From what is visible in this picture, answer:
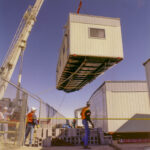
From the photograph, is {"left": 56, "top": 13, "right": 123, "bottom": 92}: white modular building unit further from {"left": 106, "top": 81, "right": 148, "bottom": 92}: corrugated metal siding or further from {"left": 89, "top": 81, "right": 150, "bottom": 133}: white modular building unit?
{"left": 89, "top": 81, "right": 150, "bottom": 133}: white modular building unit

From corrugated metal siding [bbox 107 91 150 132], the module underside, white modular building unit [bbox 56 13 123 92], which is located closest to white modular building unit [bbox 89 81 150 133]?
corrugated metal siding [bbox 107 91 150 132]

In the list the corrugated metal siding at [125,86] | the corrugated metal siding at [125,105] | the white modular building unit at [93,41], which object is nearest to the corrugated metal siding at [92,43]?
the white modular building unit at [93,41]

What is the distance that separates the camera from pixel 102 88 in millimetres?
12625

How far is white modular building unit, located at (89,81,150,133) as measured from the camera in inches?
443

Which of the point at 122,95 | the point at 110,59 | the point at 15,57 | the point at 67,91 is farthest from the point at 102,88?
the point at 67,91

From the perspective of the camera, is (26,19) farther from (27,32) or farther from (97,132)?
(97,132)

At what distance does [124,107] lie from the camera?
1179 centimetres

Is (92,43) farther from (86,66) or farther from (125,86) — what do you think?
(125,86)

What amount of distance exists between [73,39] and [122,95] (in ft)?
17.0

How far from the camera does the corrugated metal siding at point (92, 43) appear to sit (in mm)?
11133

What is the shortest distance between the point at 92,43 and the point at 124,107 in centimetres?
493

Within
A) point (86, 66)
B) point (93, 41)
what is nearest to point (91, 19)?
point (93, 41)

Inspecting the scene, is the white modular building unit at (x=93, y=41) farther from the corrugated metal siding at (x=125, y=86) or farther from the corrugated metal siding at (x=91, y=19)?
the corrugated metal siding at (x=125, y=86)

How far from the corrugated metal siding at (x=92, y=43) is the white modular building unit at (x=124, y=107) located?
87.9 inches
